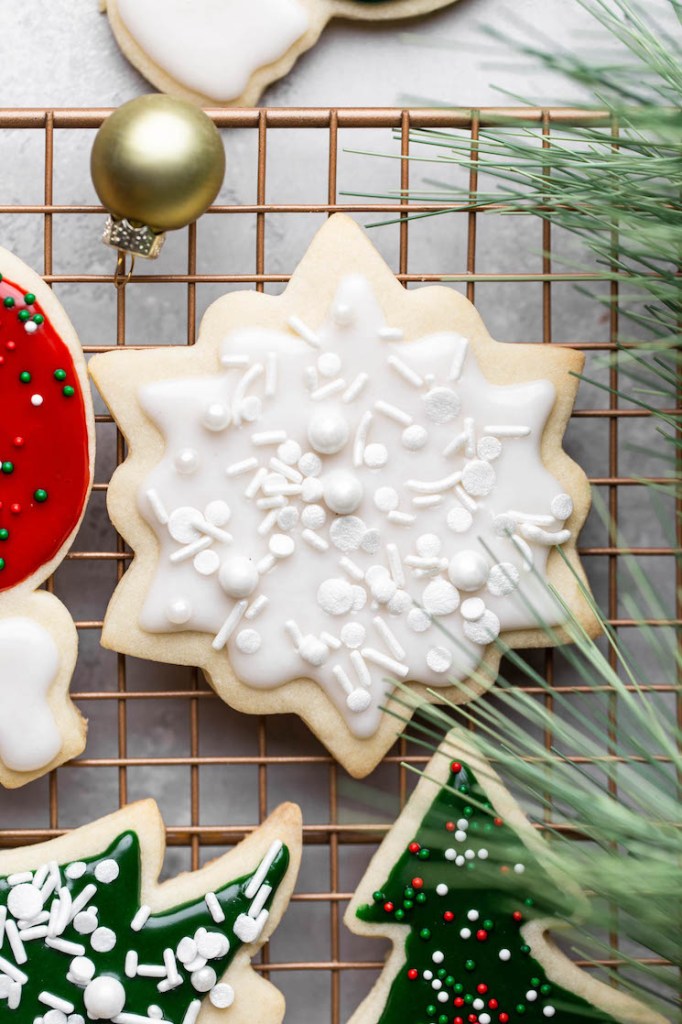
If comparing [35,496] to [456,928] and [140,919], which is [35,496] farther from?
[456,928]

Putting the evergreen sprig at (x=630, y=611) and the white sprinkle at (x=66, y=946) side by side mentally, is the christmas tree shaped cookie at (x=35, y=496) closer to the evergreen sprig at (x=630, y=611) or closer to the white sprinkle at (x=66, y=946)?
the white sprinkle at (x=66, y=946)

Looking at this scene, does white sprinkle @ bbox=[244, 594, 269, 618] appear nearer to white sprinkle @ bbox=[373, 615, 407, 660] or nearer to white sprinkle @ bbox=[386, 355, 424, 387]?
white sprinkle @ bbox=[373, 615, 407, 660]

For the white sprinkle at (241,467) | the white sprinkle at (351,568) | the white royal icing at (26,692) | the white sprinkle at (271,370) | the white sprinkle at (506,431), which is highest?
the white sprinkle at (271,370)

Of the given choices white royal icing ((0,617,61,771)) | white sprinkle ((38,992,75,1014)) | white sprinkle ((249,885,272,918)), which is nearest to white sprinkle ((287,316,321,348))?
white royal icing ((0,617,61,771))

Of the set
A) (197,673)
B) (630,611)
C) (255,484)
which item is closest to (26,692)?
(197,673)

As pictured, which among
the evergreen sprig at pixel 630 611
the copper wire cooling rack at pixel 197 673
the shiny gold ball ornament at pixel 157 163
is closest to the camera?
the evergreen sprig at pixel 630 611

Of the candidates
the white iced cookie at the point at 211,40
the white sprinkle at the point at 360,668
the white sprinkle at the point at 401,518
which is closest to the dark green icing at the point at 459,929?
the white sprinkle at the point at 360,668
